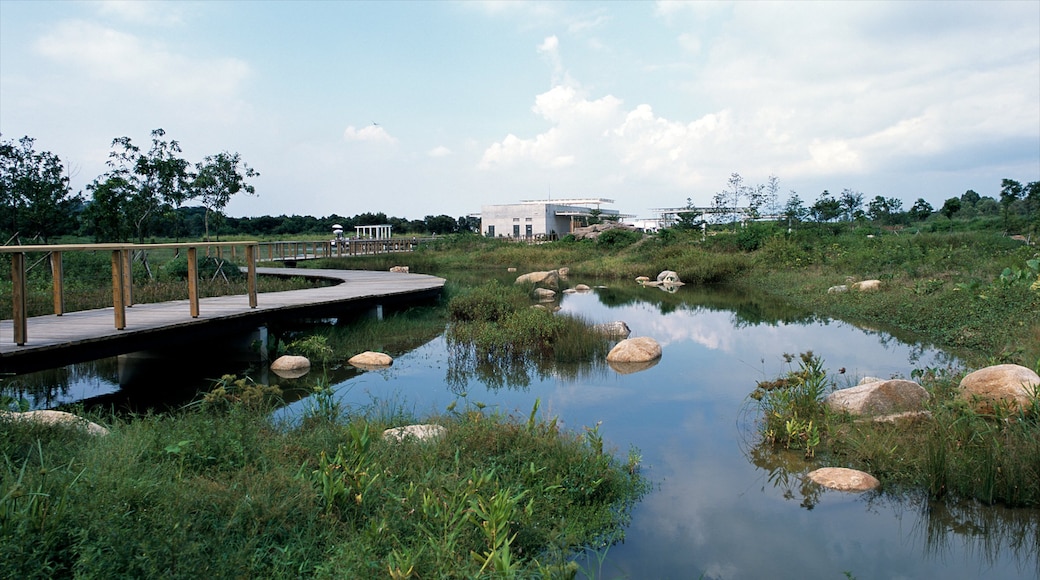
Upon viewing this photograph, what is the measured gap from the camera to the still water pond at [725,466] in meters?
4.40

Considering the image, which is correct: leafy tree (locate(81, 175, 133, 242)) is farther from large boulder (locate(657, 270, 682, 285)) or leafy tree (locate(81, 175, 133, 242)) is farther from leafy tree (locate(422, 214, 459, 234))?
leafy tree (locate(422, 214, 459, 234))

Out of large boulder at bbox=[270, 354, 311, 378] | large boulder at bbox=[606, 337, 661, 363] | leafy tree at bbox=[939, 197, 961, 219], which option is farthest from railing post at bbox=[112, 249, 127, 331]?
leafy tree at bbox=[939, 197, 961, 219]

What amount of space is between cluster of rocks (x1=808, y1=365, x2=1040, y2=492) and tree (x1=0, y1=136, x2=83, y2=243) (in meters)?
16.9

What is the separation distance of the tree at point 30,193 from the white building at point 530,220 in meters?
35.9

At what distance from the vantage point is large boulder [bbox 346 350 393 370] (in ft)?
32.8

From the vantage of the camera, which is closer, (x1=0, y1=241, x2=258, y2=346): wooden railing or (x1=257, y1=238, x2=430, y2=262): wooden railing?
(x1=0, y1=241, x2=258, y2=346): wooden railing

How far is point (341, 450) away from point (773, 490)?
3.49 meters

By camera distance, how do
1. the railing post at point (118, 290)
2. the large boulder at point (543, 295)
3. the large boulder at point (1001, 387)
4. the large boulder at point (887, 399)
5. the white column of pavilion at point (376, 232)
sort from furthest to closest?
the white column of pavilion at point (376, 232), the large boulder at point (543, 295), the railing post at point (118, 290), the large boulder at point (887, 399), the large boulder at point (1001, 387)

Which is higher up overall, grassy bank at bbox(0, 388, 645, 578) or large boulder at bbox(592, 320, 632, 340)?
grassy bank at bbox(0, 388, 645, 578)

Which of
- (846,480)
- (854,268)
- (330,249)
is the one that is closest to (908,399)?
(846,480)

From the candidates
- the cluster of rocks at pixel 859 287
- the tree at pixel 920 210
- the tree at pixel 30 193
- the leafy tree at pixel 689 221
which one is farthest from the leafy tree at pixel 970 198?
the tree at pixel 30 193

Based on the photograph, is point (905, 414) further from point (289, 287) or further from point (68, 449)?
point (289, 287)

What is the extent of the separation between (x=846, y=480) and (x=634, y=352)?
528cm

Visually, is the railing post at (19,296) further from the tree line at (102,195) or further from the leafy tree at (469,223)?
the leafy tree at (469,223)
